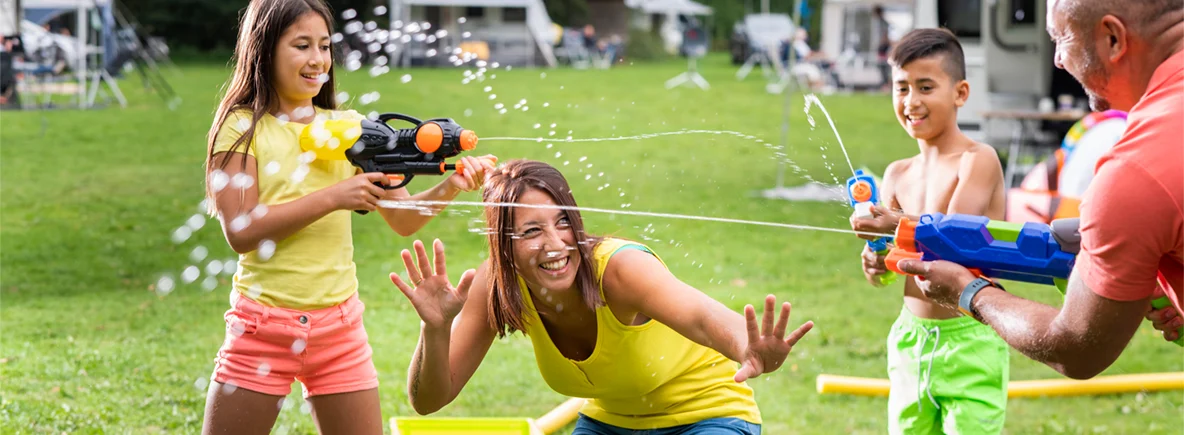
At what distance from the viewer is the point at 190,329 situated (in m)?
6.23

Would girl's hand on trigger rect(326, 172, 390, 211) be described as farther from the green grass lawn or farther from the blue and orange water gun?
the blue and orange water gun

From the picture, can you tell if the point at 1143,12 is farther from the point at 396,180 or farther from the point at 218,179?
the point at 218,179

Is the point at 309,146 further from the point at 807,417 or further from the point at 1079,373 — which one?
the point at 807,417

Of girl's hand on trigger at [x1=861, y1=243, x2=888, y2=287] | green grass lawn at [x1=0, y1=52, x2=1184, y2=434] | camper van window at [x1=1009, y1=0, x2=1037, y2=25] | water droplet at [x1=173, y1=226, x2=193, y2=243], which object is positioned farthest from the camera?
camper van window at [x1=1009, y1=0, x2=1037, y2=25]

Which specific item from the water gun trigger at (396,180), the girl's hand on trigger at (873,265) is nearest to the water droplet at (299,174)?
the water gun trigger at (396,180)

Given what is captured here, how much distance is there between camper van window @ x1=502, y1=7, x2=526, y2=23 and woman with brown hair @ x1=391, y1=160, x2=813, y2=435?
30.0 metres

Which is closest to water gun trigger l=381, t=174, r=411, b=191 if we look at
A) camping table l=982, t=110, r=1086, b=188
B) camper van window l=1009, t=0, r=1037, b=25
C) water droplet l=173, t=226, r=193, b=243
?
water droplet l=173, t=226, r=193, b=243

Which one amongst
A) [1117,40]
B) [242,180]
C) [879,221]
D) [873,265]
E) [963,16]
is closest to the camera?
[1117,40]

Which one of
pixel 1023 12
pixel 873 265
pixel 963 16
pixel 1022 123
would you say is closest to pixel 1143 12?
pixel 873 265

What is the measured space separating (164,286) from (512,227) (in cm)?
494

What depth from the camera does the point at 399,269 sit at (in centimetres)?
793

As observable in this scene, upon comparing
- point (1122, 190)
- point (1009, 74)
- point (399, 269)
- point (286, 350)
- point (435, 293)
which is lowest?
point (399, 269)

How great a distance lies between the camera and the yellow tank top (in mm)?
2961

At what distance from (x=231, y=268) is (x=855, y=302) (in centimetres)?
421
